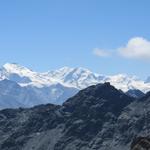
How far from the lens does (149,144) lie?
338 ft

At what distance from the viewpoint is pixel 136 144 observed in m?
103

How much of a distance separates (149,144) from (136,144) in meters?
2.55
